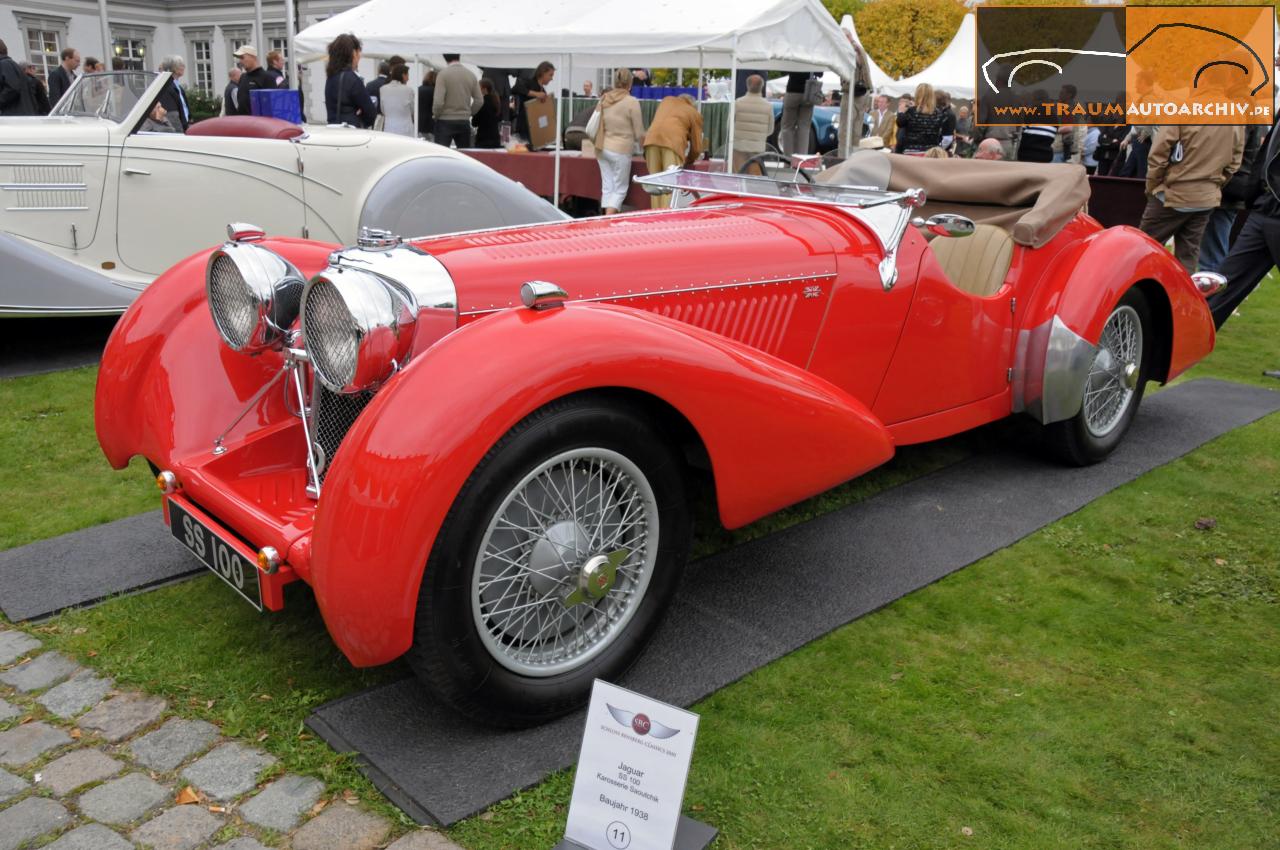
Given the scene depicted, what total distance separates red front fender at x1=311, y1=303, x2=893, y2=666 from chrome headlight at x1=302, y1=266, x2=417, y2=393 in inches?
7.2

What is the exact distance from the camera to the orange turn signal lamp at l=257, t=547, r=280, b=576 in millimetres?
2484

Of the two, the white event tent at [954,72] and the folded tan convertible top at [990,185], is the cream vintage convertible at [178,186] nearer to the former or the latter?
the folded tan convertible top at [990,185]

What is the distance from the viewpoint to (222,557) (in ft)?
8.80

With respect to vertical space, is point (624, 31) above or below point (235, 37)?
below

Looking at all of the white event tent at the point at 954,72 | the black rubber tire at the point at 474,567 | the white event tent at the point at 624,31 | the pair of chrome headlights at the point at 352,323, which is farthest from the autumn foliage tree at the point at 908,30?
the pair of chrome headlights at the point at 352,323

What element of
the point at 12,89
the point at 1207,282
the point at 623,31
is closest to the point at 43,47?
the point at 12,89

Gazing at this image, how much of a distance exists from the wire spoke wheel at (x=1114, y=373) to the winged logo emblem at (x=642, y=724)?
3259 mm

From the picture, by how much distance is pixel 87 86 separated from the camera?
264 inches

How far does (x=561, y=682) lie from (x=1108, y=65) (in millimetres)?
14128

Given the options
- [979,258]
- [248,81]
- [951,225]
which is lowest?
[979,258]

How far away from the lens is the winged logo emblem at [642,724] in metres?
2.08

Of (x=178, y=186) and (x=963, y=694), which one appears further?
(x=178, y=186)

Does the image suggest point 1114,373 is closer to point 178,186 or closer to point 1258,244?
point 1258,244

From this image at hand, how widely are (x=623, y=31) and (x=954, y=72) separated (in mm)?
13905
